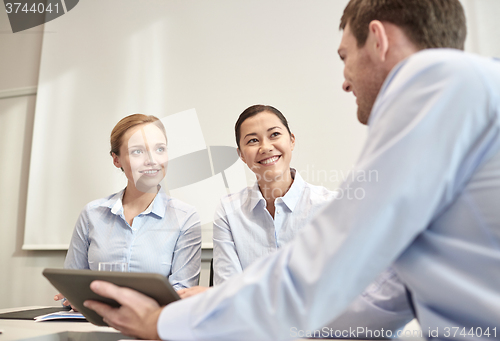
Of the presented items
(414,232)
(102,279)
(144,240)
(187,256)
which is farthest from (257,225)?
(414,232)

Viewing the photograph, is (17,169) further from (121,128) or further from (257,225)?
(257,225)

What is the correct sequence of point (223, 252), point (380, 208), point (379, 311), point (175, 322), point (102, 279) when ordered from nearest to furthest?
1. point (380, 208)
2. point (175, 322)
3. point (102, 279)
4. point (379, 311)
5. point (223, 252)

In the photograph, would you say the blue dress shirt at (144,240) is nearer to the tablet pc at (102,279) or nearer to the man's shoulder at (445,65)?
the tablet pc at (102,279)

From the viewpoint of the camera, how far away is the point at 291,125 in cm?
247

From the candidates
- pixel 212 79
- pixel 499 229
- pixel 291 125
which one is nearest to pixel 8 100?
pixel 212 79

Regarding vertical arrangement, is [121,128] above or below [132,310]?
above

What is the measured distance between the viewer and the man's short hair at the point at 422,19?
0.80m

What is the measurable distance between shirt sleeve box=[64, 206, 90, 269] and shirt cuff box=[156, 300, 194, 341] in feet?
4.80

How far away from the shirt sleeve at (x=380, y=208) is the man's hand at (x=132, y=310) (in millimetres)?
162

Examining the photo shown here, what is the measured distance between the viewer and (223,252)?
1715mm

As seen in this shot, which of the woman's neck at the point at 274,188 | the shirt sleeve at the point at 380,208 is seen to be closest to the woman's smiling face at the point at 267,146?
the woman's neck at the point at 274,188

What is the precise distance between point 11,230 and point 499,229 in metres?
3.39

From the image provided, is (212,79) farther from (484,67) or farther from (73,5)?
(484,67)

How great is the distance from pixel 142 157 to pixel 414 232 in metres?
1.79
